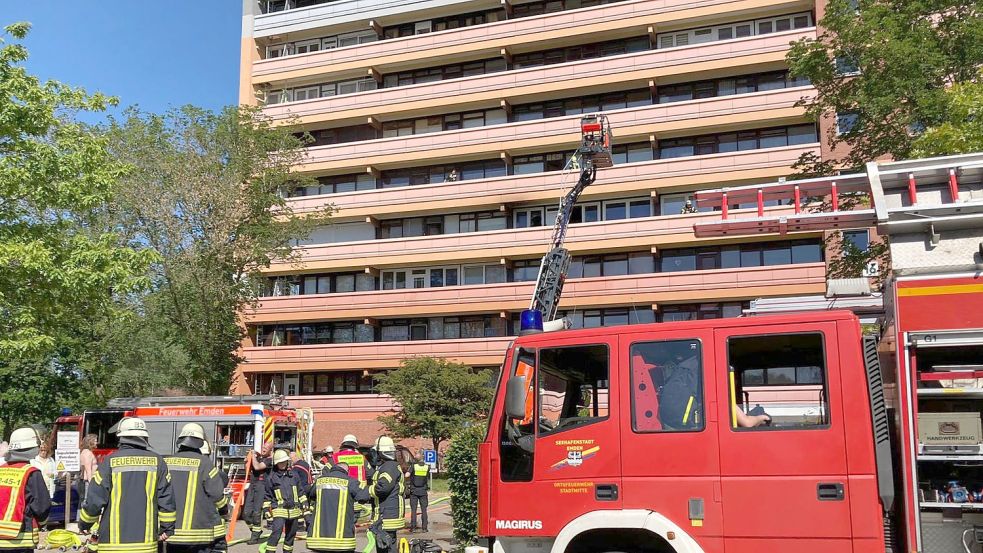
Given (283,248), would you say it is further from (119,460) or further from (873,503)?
(873,503)

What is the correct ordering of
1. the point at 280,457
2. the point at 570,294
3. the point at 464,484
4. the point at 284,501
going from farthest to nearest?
the point at 570,294
the point at 464,484
the point at 284,501
the point at 280,457

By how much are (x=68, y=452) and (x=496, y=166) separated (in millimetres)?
23591

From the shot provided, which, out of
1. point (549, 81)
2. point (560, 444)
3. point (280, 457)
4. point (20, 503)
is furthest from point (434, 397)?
point (560, 444)

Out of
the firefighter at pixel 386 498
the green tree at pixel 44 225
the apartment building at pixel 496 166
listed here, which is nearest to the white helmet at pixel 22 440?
the firefighter at pixel 386 498

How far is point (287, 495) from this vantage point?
10906 millimetres

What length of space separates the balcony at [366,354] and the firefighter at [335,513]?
25177 mm

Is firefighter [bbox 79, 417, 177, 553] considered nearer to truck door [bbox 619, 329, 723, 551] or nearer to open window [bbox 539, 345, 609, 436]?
open window [bbox 539, 345, 609, 436]

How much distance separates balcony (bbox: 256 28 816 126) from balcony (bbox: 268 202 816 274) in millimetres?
5849

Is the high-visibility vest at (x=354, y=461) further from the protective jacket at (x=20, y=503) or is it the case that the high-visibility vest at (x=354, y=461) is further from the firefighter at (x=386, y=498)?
the protective jacket at (x=20, y=503)

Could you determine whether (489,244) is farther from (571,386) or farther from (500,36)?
(571,386)

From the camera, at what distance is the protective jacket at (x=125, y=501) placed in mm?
6996

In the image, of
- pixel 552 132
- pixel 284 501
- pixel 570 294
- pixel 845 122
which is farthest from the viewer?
pixel 552 132

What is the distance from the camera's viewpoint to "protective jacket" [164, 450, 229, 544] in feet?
25.0

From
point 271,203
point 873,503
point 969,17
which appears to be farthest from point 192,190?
point 873,503
